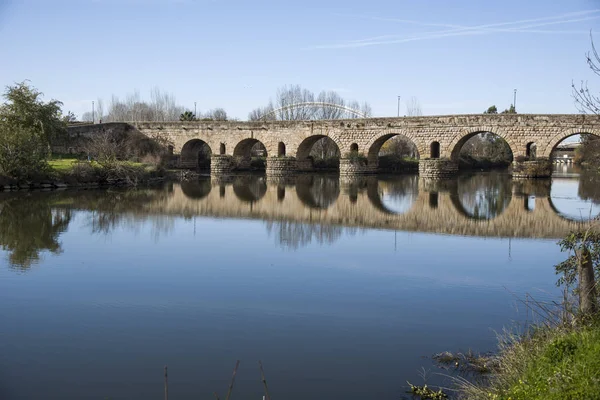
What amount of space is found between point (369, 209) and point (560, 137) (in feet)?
45.2

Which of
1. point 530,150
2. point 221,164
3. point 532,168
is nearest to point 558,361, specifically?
point 532,168

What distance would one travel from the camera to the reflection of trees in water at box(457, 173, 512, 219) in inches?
627

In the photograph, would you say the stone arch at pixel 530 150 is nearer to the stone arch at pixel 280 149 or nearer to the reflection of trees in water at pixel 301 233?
the stone arch at pixel 280 149

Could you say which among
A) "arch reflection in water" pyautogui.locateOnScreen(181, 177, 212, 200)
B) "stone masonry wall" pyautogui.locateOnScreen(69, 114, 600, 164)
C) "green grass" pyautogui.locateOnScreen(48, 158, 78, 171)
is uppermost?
"stone masonry wall" pyautogui.locateOnScreen(69, 114, 600, 164)

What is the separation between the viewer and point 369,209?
651 inches

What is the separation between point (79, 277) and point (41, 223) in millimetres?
5426

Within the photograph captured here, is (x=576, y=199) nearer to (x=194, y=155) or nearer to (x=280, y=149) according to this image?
(x=280, y=149)

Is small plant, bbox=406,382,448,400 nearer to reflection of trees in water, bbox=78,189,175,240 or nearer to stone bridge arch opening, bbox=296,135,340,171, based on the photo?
reflection of trees in water, bbox=78,189,175,240

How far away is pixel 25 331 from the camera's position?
5.84m

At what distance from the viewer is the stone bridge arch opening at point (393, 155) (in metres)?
31.8

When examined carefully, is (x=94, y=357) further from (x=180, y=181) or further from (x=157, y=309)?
(x=180, y=181)

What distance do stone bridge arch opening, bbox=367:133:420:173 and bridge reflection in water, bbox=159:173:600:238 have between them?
634 centimetres

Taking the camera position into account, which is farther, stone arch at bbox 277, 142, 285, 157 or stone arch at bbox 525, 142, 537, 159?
stone arch at bbox 277, 142, 285, 157

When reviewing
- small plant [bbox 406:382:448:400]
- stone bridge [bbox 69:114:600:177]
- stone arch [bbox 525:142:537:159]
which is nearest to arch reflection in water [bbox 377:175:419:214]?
stone bridge [bbox 69:114:600:177]
